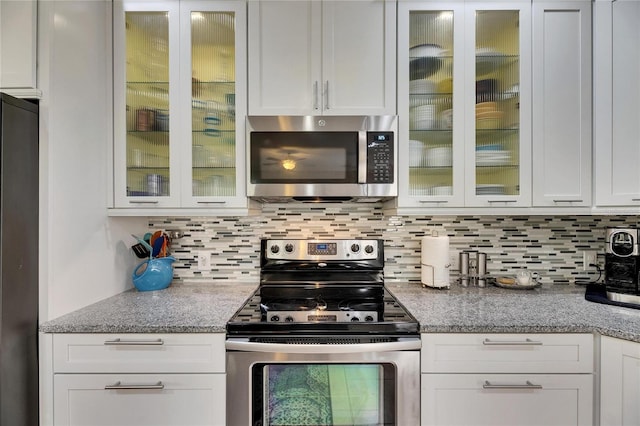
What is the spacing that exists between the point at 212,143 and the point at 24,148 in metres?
0.72

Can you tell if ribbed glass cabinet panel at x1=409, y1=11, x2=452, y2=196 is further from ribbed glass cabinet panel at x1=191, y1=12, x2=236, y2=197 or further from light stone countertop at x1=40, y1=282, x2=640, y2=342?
ribbed glass cabinet panel at x1=191, y1=12, x2=236, y2=197

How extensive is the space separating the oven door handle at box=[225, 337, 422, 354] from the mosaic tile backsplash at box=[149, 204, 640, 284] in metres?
0.72

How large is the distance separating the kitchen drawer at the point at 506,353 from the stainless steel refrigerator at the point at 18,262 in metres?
1.51

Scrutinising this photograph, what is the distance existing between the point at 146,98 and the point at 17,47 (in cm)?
49

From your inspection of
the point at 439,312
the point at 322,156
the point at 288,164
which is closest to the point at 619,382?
the point at 439,312

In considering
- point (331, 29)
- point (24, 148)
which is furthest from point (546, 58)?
point (24, 148)

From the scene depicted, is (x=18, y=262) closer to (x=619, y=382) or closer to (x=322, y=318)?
(x=322, y=318)

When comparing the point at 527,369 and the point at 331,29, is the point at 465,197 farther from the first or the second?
the point at 331,29

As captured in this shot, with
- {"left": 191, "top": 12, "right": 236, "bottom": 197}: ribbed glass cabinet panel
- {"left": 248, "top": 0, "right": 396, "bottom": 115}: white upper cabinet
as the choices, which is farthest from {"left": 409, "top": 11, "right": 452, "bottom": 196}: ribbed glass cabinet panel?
{"left": 191, "top": 12, "right": 236, "bottom": 197}: ribbed glass cabinet panel

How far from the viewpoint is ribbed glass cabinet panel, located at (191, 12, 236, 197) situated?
5.46 ft

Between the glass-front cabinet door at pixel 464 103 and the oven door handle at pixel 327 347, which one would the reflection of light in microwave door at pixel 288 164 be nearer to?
the glass-front cabinet door at pixel 464 103

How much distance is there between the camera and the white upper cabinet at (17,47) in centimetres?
129

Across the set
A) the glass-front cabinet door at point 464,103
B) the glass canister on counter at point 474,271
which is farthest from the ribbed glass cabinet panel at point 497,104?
the glass canister on counter at point 474,271

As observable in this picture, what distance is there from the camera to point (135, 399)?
1.30 metres
